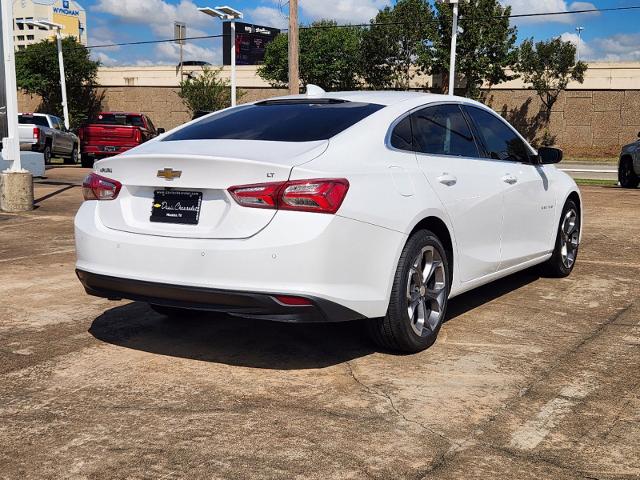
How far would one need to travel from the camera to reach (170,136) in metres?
5.21

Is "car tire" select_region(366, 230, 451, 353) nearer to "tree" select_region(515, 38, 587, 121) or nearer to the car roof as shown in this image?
the car roof

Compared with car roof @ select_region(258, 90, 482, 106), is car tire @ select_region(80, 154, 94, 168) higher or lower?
lower

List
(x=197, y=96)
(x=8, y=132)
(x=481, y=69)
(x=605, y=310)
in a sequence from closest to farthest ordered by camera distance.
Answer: (x=605, y=310)
(x=8, y=132)
(x=481, y=69)
(x=197, y=96)

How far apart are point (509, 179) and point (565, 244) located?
5.16 feet

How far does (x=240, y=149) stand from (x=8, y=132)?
30.6ft

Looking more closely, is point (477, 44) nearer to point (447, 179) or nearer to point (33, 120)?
point (33, 120)

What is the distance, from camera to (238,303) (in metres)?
4.19

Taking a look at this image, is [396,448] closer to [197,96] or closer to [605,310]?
[605,310]

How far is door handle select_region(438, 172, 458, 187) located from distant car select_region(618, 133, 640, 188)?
13.8 metres

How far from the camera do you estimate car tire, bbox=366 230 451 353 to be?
4645mm

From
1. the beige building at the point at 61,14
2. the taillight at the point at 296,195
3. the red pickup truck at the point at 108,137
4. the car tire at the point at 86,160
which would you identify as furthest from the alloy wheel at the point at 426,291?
the beige building at the point at 61,14

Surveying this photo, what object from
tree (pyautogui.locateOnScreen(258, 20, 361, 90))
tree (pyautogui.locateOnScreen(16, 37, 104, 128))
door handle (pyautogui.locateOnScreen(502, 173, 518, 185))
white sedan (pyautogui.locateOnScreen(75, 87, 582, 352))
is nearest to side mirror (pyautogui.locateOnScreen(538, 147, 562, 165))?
door handle (pyautogui.locateOnScreen(502, 173, 518, 185))

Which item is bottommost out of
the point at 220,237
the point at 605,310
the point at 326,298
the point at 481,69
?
the point at 605,310

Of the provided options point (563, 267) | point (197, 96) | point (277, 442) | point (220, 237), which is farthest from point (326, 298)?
point (197, 96)
